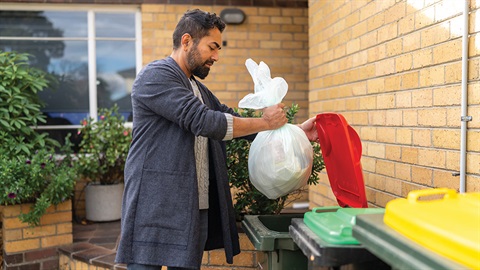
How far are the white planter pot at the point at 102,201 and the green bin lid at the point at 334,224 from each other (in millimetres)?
3555

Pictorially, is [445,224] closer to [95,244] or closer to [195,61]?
[195,61]

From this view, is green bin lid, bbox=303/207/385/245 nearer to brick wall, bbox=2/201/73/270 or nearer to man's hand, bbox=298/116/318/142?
man's hand, bbox=298/116/318/142

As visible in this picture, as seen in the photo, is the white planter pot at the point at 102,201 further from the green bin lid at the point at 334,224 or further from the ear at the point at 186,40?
the green bin lid at the point at 334,224

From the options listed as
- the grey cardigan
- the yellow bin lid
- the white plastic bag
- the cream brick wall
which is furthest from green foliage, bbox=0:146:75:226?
the yellow bin lid

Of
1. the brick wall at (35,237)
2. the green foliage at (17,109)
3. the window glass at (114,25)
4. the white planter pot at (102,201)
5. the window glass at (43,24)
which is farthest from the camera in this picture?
the window glass at (114,25)

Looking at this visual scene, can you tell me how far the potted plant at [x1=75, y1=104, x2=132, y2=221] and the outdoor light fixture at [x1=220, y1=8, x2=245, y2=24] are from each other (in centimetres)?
165

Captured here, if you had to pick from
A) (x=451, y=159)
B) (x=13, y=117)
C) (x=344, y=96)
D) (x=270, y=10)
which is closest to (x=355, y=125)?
(x=344, y=96)

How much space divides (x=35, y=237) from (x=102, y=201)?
0.96 meters

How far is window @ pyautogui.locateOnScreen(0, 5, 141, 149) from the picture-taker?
5.89 m

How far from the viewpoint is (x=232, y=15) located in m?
5.85

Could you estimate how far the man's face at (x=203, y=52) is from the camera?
2.67 meters

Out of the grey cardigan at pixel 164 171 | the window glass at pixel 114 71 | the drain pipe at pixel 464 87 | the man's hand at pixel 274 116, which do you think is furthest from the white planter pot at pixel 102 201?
the drain pipe at pixel 464 87

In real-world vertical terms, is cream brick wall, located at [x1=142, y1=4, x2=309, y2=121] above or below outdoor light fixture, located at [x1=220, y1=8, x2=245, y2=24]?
below

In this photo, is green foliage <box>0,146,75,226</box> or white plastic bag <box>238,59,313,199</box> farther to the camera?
green foliage <box>0,146,75,226</box>
